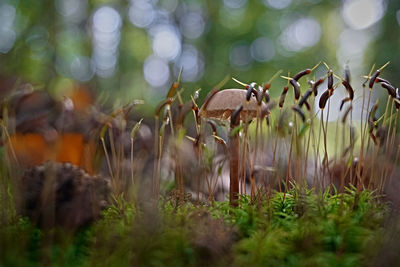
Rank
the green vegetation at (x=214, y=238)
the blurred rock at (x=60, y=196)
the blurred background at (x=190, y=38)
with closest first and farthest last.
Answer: the green vegetation at (x=214, y=238) < the blurred rock at (x=60, y=196) < the blurred background at (x=190, y=38)

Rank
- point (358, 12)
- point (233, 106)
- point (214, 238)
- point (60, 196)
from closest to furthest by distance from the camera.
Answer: point (214, 238) < point (60, 196) < point (233, 106) < point (358, 12)

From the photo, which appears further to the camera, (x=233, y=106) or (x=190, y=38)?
(x=190, y=38)

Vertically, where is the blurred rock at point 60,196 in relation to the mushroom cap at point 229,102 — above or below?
below

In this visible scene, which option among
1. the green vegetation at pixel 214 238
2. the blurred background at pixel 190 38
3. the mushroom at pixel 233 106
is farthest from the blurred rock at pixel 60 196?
the blurred background at pixel 190 38

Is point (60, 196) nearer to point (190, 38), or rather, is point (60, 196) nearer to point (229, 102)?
point (229, 102)

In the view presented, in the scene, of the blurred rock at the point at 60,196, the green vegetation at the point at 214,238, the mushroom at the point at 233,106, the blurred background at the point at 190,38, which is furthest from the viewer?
the blurred background at the point at 190,38

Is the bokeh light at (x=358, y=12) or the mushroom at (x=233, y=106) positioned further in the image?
the bokeh light at (x=358, y=12)

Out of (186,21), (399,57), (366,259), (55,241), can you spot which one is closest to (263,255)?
(366,259)

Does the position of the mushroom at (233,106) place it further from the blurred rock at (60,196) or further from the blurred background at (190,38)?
the blurred background at (190,38)

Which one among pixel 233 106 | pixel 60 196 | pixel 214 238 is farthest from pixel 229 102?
pixel 60 196

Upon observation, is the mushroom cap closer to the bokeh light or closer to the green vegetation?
the green vegetation
